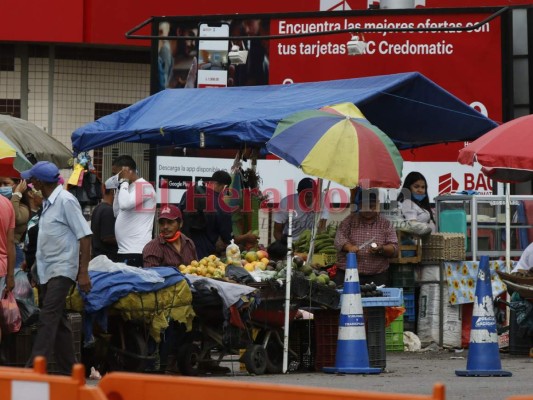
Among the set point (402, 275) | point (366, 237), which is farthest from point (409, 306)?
point (366, 237)

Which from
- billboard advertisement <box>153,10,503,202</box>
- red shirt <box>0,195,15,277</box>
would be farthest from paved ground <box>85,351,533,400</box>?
billboard advertisement <box>153,10,503,202</box>

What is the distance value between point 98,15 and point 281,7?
3.12 meters

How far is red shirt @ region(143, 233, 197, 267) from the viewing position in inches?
531

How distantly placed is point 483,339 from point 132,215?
166 inches

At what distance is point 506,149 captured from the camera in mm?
15453

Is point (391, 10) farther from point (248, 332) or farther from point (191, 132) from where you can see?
point (248, 332)

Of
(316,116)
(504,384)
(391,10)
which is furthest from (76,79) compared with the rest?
(504,384)

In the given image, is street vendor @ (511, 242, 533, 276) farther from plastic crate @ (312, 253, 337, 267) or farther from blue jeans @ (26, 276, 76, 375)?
blue jeans @ (26, 276, 76, 375)

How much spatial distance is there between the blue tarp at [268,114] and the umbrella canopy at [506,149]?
4.60 feet

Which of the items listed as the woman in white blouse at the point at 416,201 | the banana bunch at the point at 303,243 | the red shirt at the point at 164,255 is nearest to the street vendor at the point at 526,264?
the woman in white blouse at the point at 416,201

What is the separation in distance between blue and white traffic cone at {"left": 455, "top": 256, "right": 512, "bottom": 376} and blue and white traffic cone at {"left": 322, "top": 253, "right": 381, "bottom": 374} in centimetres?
95

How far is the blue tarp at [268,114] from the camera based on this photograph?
16.0 metres

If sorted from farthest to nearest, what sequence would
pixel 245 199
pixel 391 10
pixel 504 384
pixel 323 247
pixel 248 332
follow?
pixel 391 10 → pixel 245 199 → pixel 323 247 → pixel 248 332 → pixel 504 384

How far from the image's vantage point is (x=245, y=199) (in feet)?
57.3
